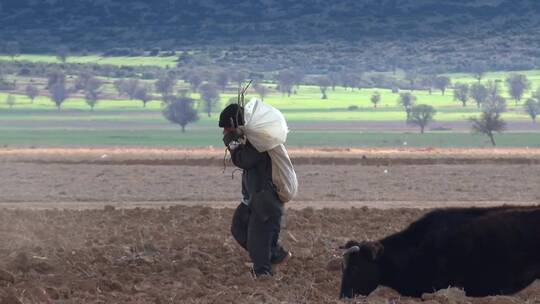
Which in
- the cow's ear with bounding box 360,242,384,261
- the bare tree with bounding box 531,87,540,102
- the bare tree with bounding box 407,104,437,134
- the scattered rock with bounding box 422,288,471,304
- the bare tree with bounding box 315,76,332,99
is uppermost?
the cow's ear with bounding box 360,242,384,261

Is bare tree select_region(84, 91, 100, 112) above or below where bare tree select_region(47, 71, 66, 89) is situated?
below

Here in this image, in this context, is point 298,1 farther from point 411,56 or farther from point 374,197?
point 374,197

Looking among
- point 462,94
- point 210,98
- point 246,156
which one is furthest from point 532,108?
point 246,156

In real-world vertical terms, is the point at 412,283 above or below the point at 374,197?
above

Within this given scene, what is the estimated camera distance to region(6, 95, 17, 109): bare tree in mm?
109662

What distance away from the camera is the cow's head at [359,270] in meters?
12.9

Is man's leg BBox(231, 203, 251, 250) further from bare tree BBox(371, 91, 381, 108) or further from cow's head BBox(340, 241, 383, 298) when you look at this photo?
bare tree BBox(371, 91, 381, 108)

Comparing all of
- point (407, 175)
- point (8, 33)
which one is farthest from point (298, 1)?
point (407, 175)

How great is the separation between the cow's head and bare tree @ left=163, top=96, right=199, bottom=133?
78348 millimetres

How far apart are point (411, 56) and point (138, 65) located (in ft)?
77.8

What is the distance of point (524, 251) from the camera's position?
1248cm

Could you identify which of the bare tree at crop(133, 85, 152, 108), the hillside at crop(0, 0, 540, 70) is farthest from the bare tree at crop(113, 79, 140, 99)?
the hillside at crop(0, 0, 540, 70)

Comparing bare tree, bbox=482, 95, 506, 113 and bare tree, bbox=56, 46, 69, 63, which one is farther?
bare tree, bbox=56, 46, 69, 63

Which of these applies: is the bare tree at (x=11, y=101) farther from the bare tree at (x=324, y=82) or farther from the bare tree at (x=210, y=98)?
the bare tree at (x=324, y=82)
